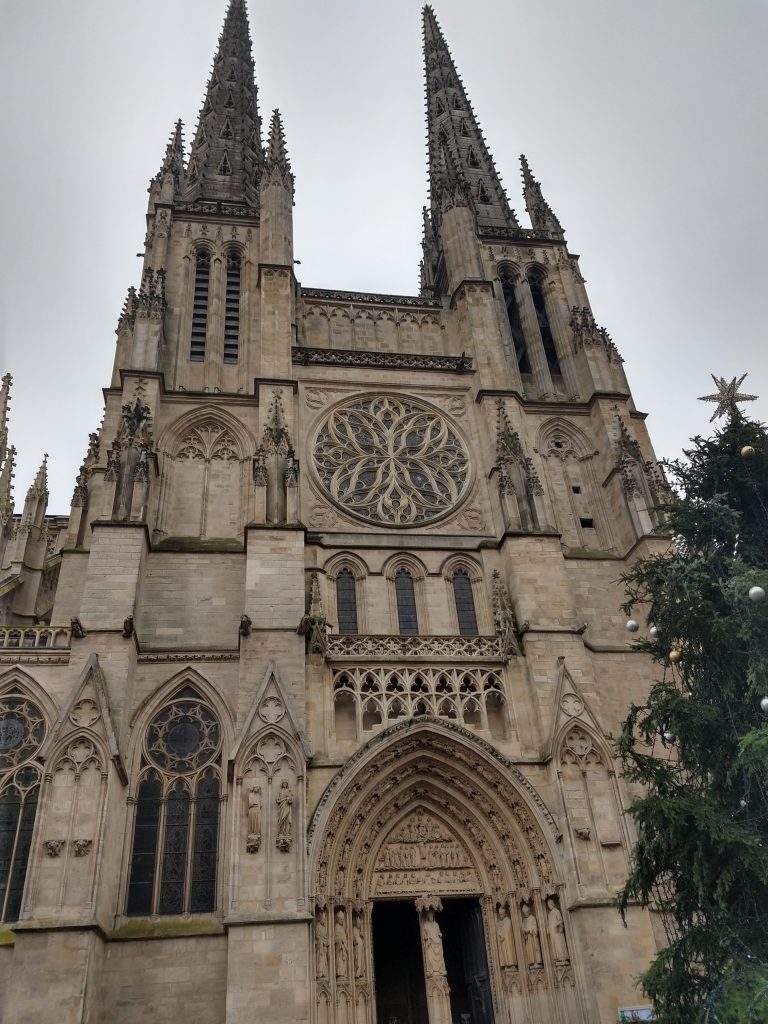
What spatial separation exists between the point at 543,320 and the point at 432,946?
52.2ft

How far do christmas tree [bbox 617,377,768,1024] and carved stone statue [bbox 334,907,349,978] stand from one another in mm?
4897

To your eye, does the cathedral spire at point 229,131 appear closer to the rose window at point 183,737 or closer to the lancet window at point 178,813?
the rose window at point 183,737

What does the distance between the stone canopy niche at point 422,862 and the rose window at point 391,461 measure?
6.05 meters

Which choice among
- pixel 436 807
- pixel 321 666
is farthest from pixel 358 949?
pixel 321 666

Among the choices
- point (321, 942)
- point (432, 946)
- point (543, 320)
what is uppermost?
point (543, 320)

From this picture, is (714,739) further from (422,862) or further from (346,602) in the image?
(346,602)

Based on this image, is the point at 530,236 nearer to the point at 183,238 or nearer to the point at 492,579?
the point at 183,238

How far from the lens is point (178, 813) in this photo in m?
12.7

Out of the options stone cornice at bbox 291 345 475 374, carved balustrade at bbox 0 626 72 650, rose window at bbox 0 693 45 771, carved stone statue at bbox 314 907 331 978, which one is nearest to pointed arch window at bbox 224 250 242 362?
stone cornice at bbox 291 345 475 374

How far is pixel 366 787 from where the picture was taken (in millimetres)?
13297

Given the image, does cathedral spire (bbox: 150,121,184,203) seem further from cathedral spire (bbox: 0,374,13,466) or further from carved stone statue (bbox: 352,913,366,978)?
carved stone statue (bbox: 352,913,366,978)

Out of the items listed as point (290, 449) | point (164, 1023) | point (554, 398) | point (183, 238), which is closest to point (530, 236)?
point (554, 398)

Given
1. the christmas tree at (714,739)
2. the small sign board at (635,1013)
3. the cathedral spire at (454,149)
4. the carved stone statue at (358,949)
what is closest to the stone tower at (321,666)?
the carved stone statue at (358,949)

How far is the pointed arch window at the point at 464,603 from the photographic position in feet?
51.7
